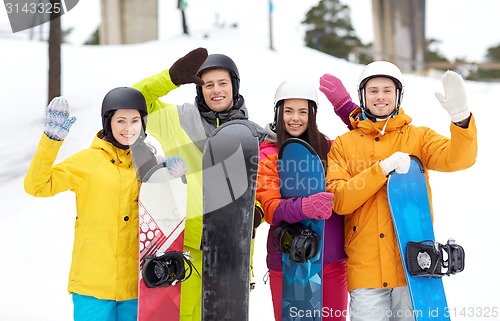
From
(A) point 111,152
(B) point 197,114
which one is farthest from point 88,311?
(B) point 197,114

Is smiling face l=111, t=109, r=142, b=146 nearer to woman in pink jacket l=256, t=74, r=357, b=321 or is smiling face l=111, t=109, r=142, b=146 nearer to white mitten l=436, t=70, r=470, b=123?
woman in pink jacket l=256, t=74, r=357, b=321

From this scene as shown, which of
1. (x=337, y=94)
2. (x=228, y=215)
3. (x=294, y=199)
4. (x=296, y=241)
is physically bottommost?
(x=296, y=241)

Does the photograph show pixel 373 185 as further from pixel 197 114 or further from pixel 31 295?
pixel 31 295

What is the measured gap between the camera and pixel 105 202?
3.17 meters

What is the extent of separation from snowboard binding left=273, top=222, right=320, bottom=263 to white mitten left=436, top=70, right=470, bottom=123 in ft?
3.12

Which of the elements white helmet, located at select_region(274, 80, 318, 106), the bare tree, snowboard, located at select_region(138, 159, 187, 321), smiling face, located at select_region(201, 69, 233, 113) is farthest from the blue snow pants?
the bare tree

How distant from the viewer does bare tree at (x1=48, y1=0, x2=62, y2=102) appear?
1073 cm

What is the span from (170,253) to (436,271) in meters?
1.36

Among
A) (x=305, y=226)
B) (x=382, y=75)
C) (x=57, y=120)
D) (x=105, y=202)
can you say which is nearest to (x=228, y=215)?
(x=305, y=226)

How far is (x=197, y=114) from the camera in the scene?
3.55 meters

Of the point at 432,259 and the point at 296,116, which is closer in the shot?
Result: the point at 432,259

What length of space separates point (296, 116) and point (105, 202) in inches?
45.7

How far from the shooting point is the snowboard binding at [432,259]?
3.14 m

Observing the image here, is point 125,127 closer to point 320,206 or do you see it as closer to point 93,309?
point 93,309
